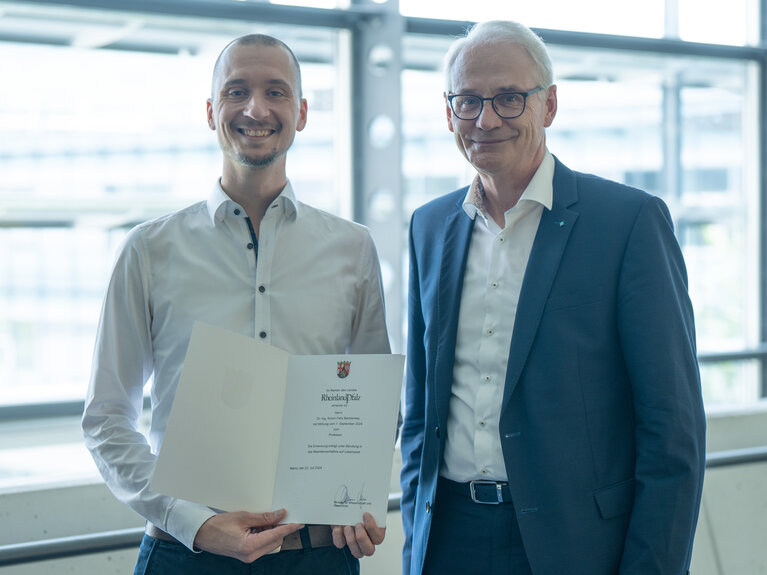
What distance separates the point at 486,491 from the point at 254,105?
979 millimetres

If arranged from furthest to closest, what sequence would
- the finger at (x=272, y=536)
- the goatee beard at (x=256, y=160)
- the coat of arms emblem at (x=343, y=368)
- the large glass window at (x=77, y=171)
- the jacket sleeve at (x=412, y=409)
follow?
the large glass window at (x=77, y=171)
the jacket sleeve at (x=412, y=409)
the goatee beard at (x=256, y=160)
the coat of arms emblem at (x=343, y=368)
the finger at (x=272, y=536)

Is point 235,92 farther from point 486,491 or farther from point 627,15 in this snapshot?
point 627,15

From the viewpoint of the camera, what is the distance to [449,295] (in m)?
1.83

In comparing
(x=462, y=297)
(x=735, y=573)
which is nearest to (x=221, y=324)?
(x=462, y=297)

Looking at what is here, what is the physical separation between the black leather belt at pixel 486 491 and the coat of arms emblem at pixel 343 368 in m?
0.36

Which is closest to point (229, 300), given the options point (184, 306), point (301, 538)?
point (184, 306)

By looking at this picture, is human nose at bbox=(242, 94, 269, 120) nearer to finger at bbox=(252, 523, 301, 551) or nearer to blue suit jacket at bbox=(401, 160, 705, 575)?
blue suit jacket at bbox=(401, 160, 705, 575)

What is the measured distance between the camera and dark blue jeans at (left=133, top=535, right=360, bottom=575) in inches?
66.2

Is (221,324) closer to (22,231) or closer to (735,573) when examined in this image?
(22,231)

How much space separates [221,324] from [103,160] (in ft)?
7.81

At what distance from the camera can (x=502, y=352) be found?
1.72 meters

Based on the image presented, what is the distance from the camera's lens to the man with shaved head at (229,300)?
1.68m

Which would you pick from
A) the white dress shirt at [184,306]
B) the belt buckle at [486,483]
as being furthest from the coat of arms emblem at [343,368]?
the belt buckle at [486,483]
